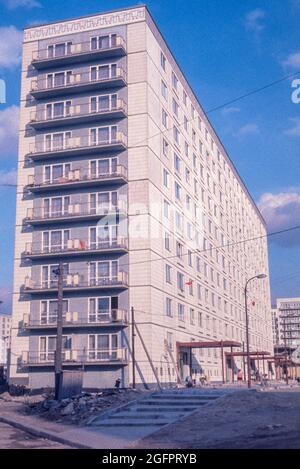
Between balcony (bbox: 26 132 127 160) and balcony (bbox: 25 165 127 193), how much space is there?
1.68 m

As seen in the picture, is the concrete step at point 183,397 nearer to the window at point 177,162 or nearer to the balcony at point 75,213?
the balcony at point 75,213

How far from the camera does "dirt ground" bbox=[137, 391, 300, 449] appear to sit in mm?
14430

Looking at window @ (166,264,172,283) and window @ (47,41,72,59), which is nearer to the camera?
window @ (166,264,172,283)

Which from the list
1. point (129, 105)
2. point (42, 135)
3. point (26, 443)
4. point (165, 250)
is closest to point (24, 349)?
point (165, 250)

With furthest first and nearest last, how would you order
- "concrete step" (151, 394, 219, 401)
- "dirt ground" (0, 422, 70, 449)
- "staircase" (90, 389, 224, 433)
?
1. "concrete step" (151, 394, 219, 401)
2. "staircase" (90, 389, 224, 433)
3. "dirt ground" (0, 422, 70, 449)

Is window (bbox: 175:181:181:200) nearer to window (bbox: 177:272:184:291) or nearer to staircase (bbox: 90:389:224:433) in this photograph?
window (bbox: 177:272:184:291)

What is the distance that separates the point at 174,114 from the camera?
55.4m

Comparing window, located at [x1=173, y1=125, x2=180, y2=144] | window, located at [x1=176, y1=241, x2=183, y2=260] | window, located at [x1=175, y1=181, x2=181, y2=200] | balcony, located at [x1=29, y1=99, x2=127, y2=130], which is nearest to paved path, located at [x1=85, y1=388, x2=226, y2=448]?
window, located at [x1=176, y1=241, x2=183, y2=260]

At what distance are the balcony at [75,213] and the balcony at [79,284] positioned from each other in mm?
4612

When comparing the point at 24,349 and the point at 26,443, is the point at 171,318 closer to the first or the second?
the point at 24,349

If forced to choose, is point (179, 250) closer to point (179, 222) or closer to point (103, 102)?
point (179, 222)

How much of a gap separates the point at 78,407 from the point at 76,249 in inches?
971

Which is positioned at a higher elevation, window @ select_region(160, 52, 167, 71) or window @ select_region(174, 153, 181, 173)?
window @ select_region(160, 52, 167, 71)

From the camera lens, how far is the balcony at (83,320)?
44.0 meters
